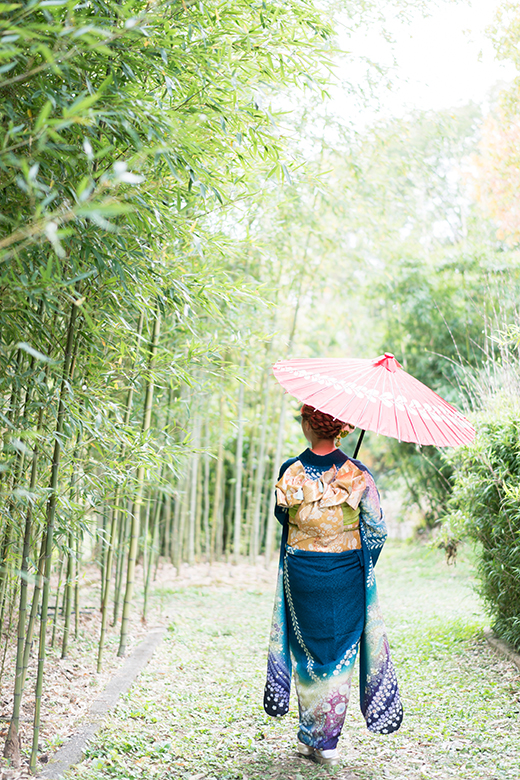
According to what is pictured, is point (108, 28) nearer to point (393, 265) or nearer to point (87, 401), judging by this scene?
point (87, 401)

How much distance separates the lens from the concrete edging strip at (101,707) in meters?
2.24

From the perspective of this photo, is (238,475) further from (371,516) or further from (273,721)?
(371,516)

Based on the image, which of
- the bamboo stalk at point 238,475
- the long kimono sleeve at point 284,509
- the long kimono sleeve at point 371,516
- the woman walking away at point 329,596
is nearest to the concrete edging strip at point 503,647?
the woman walking away at point 329,596

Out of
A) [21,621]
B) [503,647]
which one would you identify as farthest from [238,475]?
[21,621]

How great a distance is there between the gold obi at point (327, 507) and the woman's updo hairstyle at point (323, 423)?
13cm

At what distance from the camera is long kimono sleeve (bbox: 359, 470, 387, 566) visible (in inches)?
98.3

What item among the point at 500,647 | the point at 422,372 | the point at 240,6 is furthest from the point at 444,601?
the point at 240,6

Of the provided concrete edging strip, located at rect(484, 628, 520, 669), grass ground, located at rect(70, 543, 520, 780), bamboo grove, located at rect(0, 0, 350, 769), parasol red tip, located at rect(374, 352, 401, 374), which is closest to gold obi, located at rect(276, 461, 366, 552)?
parasol red tip, located at rect(374, 352, 401, 374)

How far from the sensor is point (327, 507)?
245 centimetres

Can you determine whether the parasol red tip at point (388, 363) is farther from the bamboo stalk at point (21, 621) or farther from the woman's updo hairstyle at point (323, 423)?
the bamboo stalk at point (21, 621)

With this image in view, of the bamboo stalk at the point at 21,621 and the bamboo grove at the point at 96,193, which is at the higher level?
the bamboo grove at the point at 96,193

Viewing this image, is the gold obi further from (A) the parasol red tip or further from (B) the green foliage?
(B) the green foliage

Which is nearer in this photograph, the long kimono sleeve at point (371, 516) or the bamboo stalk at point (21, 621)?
the bamboo stalk at point (21, 621)

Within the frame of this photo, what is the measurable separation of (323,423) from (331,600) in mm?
658
